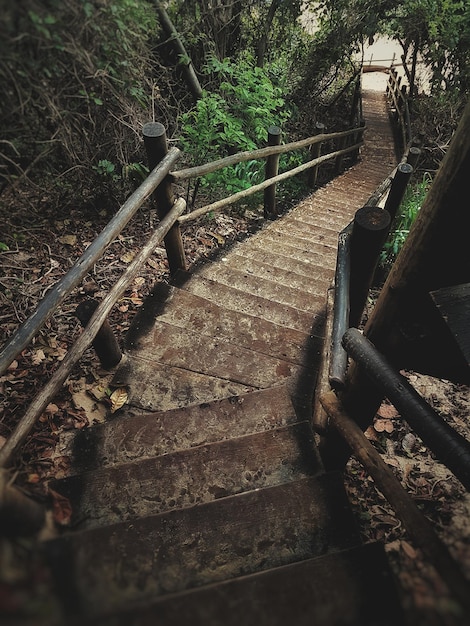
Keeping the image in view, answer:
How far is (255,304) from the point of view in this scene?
3316 millimetres

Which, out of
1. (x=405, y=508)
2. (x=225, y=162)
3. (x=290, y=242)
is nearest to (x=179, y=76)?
(x=225, y=162)

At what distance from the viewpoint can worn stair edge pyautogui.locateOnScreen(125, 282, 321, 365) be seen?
2.76 m

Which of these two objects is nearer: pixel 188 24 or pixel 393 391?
pixel 393 391

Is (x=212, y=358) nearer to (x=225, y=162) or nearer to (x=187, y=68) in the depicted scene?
(x=225, y=162)

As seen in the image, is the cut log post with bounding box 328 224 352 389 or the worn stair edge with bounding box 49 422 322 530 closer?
the worn stair edge with bounding box 49 422 322 530

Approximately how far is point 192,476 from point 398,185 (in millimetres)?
4281

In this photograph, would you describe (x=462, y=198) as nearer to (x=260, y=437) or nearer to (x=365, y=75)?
(x=260, y=437)

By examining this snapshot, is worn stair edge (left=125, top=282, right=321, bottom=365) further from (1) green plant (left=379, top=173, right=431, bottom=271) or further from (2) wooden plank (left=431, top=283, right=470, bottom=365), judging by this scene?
(1) green plant (left=379, top=173, right=431, bottom=271)

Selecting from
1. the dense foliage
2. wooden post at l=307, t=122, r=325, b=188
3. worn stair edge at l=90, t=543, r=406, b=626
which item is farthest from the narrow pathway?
wooden post at l=307, t=122, r=325, b=188

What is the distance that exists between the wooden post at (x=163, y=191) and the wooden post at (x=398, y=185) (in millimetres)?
2820

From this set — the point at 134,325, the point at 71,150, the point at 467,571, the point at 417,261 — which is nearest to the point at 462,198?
the point at 417,261

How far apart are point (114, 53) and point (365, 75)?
25527 millimetres

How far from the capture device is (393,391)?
4.42 feet

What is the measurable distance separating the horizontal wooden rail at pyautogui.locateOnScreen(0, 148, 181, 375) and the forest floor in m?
0.45
